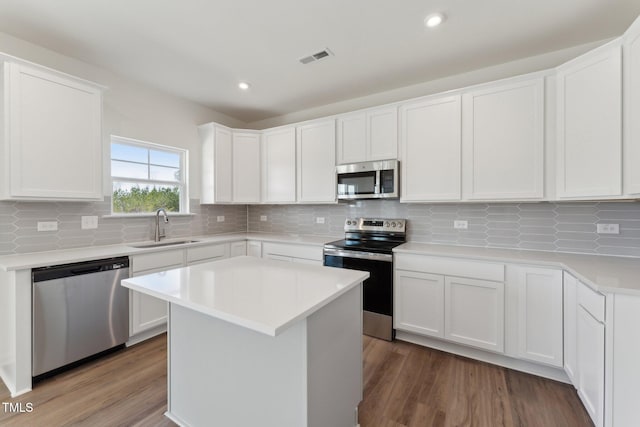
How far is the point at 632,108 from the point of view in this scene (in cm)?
168

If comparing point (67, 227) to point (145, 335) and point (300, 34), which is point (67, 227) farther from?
point (300, 34)

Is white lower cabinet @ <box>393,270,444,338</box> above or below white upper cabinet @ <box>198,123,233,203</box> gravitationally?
below

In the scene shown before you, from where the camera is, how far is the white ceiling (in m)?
1.88

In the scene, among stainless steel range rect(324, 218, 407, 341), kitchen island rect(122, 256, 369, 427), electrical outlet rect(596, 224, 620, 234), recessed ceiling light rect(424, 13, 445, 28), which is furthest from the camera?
stainless steel range rect(324, 218, 407, 341)

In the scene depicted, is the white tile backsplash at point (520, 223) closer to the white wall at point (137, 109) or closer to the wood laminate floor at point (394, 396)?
the wood laminate floor at point (394, 396)

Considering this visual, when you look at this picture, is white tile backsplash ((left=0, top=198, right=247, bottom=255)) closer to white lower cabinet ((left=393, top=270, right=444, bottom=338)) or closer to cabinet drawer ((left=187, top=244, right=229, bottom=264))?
cabinet drawer ((left=187, top=244, right=229, bottom=264))

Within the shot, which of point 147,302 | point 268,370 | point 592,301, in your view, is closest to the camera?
point 268,370

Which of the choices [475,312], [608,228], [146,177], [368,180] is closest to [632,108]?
[608,228]

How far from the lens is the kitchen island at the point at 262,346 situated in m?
1.15

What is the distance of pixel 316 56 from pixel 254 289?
2.23m

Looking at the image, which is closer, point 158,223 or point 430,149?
point 430,149

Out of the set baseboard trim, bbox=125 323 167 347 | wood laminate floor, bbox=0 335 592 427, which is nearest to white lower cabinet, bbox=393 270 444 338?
wood laminate floor, bbox=0 335 592 427

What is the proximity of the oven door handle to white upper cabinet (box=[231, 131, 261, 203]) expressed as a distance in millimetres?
1564

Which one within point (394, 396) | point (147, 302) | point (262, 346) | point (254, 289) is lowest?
point (394, 396)
